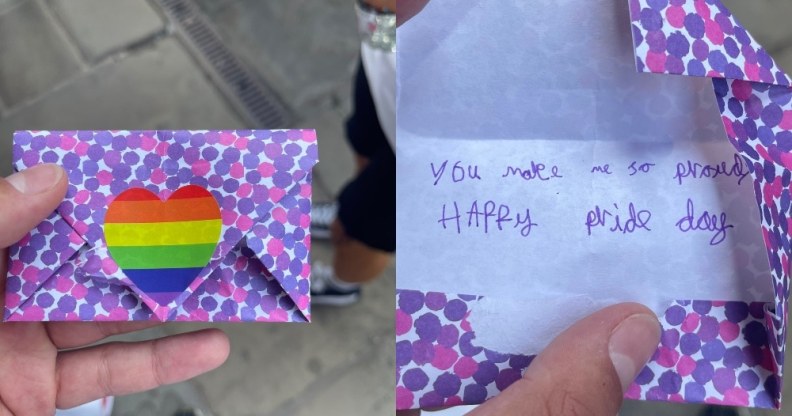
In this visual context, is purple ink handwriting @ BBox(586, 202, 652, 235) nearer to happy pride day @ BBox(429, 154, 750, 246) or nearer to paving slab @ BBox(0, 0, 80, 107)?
happy pride day @ BBox(429, 154, 750, 246)

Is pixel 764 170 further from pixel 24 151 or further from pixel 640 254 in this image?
pixel 24 151

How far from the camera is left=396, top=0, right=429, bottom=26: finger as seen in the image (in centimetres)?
69

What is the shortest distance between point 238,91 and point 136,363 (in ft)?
2.57

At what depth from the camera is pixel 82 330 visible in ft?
2.78

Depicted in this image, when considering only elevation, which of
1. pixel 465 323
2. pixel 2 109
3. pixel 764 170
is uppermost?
pixel 2 109

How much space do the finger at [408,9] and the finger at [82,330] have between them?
52 centimetres

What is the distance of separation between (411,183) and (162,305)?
332 mm

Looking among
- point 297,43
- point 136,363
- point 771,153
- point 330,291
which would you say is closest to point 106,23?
point 297,43

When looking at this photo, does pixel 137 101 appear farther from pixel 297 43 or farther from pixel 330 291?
pixel 330 291

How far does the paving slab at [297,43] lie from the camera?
4.80ft

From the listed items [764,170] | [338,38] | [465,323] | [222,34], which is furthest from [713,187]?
[222,34]

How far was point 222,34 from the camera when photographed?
59.0 inches

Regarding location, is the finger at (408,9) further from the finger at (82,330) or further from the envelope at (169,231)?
the finger at (82,330)

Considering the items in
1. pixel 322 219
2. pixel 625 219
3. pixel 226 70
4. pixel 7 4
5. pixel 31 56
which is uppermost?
pixel 7 4
